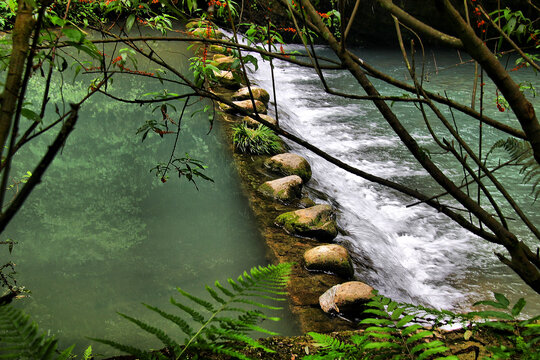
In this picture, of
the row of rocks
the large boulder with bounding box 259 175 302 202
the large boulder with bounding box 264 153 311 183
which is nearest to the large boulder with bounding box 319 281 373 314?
the row of rocks

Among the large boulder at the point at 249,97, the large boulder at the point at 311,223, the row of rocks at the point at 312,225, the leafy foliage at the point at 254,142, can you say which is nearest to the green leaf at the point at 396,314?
the row of rocks at the point at 312,225

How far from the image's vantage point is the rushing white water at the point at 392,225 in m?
3.85

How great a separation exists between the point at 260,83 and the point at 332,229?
6016 millimetres

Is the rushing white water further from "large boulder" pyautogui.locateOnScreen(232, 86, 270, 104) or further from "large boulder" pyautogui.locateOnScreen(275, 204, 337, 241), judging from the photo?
"large boulder" pyautogui.locateOnScreen(232, 86, 270, 104)

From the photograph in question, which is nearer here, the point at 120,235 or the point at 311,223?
the point at 120,235

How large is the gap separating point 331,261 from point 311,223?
593 mm

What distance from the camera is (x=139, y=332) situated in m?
2.84

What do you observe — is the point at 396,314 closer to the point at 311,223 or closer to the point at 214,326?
the point at 214,326

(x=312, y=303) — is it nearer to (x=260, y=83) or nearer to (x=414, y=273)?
(x=414, y=273)

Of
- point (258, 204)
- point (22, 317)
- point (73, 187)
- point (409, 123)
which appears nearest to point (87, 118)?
point (73, 187)

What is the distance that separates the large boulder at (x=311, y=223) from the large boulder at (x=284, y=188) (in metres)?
0.41

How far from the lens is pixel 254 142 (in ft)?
18.9

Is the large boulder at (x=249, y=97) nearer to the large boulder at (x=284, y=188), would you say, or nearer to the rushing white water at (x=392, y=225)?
the rushing white water at (x=392, y=225)

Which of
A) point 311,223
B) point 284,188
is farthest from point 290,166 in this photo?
point 311,223
